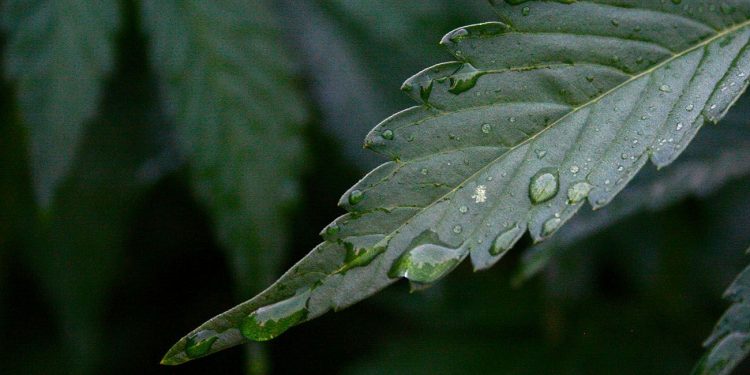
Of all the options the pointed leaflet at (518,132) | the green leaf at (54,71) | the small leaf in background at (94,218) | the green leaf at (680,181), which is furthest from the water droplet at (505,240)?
the small leaf in background at (94,218)

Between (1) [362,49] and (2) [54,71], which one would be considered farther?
(1) [362,49]

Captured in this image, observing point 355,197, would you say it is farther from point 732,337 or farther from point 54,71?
point 54,71

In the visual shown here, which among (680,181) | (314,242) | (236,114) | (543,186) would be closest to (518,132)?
(543,186)

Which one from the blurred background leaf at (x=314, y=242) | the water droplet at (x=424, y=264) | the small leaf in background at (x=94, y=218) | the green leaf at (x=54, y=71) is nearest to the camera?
the water droplet at (x=424, y=264)

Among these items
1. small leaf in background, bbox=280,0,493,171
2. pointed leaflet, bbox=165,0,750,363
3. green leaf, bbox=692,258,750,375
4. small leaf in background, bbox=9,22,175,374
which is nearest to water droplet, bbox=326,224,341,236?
pointed leaflet, bbox=165,0,750,363

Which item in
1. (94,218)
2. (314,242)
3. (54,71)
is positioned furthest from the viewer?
(314,242)

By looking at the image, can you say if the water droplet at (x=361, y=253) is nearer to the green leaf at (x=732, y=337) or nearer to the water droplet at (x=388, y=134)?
the water droplet at (x=388, y=134)
